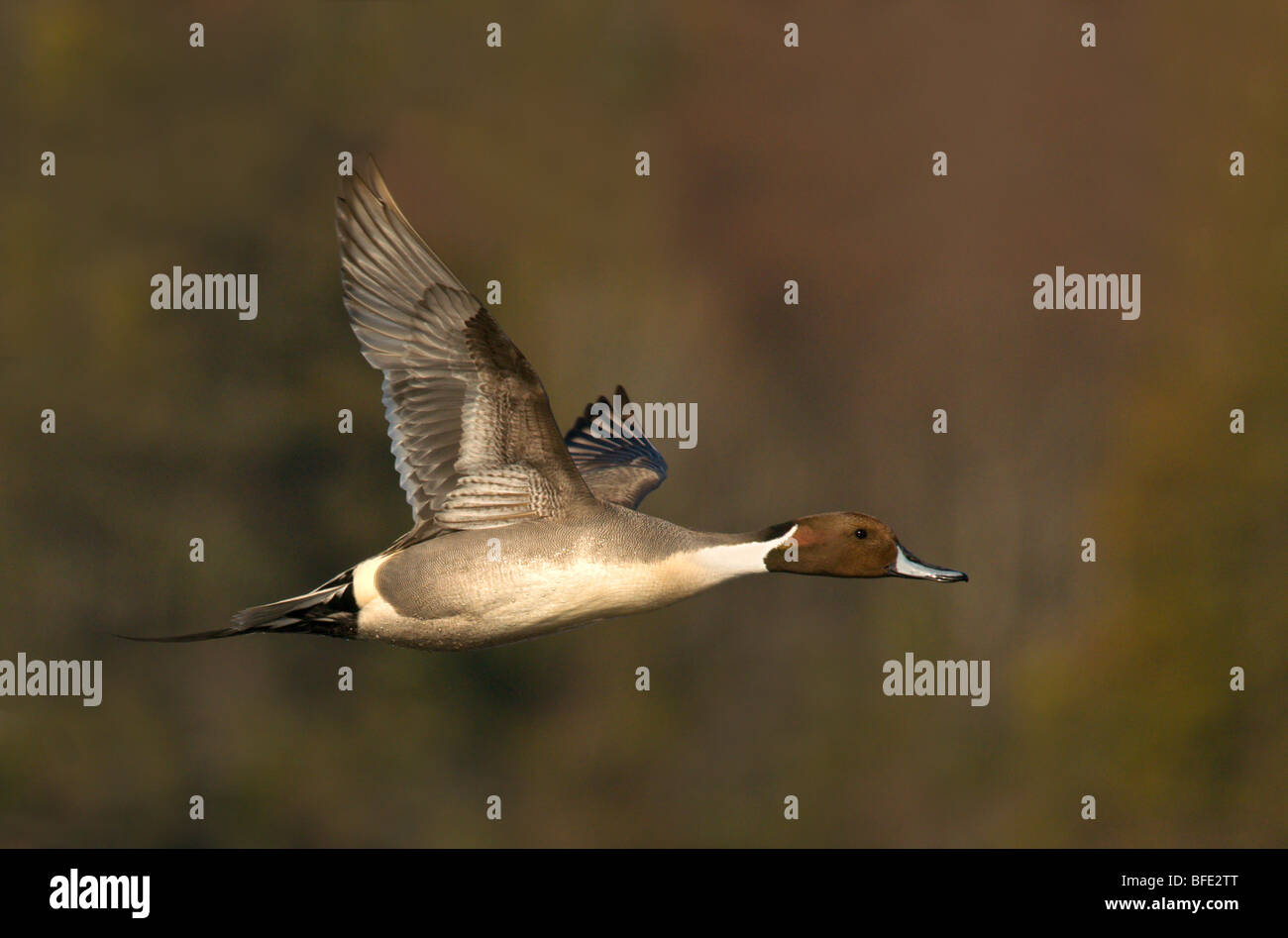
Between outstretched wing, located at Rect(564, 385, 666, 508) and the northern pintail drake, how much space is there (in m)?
1.09

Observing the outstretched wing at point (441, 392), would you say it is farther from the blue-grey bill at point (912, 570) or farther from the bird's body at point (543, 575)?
the blue-grey bill at point (912, 570)

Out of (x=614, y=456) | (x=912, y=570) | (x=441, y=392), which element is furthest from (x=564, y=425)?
(x=912, y=570)

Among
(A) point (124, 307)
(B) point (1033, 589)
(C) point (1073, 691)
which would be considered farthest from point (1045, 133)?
(A) point (124, 307)

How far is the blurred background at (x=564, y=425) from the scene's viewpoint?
760 inches

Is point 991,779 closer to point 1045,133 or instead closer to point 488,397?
point 488,397

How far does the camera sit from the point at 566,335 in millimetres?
22375

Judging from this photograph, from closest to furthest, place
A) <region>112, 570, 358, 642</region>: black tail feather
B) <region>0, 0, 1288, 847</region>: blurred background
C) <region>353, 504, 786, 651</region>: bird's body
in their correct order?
<region>353, 504, 786, 651</region>: bird's body → <region>112, 570, 358, 642</region>: black tail feather → <region>0, 0, 1288, 847</region>: blurred background

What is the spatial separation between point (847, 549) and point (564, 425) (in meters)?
12.6

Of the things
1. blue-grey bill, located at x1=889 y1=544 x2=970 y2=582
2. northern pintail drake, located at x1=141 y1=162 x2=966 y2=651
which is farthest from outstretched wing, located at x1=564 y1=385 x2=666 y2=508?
blue-grey bill, located at x1=889 y1=544 x2=970 y2=582

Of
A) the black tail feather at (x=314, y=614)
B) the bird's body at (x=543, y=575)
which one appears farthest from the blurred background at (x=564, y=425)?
the bird's body at (x=543, y=575)

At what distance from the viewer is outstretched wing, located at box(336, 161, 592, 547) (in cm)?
578

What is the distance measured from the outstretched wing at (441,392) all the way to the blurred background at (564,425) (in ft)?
42.7

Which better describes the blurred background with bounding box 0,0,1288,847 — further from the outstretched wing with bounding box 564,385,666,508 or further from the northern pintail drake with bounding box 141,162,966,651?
the northern pintail drake with bounding box 141,162,966,651
